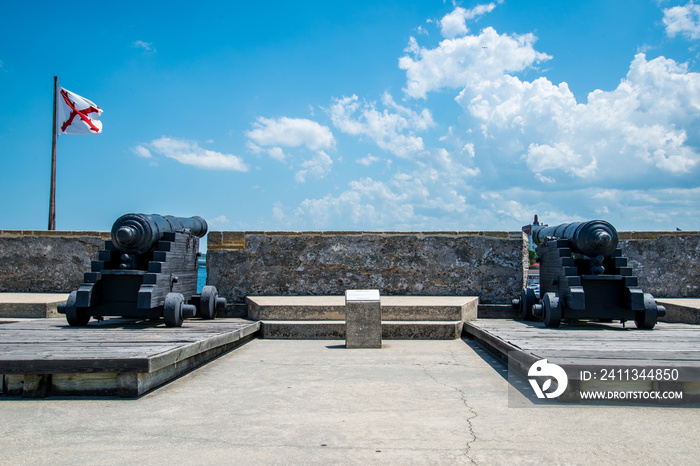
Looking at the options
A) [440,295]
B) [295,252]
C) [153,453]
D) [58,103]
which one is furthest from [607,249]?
[58,103]

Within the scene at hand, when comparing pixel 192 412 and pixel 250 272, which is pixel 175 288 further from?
pixel 192 412

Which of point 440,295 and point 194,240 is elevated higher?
point 194,240

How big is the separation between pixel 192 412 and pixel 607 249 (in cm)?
517

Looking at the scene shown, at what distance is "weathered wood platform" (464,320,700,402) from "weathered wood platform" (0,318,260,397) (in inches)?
109

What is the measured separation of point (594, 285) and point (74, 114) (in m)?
11.2

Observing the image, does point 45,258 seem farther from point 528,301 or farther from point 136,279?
point 528,301

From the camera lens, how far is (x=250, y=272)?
912 cm

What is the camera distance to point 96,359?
3.98m

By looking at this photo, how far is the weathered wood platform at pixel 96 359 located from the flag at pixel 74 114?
312 inches

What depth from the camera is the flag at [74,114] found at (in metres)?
12.5

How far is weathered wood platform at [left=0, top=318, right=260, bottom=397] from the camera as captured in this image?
395cm

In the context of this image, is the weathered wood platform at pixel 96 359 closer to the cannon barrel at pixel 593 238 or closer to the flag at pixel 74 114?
the cannon barrel at pixel 593 238

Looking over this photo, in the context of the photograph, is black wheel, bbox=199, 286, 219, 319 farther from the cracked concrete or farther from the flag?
the flag

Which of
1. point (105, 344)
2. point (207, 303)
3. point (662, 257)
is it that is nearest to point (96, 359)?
point (105, 344)
